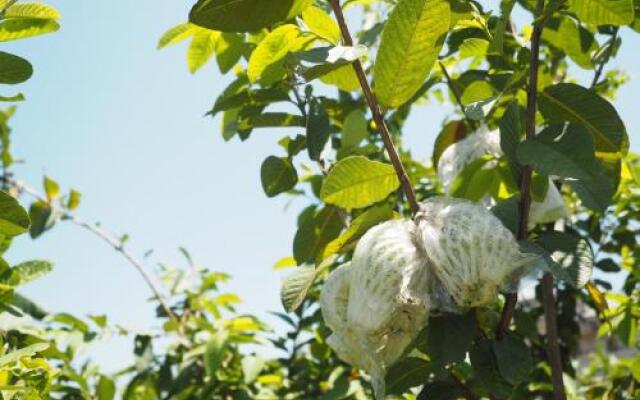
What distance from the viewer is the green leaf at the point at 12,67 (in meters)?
1.18

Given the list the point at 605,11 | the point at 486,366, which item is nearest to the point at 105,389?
the point at 486,366

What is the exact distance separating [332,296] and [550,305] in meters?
0.48

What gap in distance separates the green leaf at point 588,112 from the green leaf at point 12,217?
855 millimetres

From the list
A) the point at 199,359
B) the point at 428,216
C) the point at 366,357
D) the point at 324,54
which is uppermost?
the point at 324,54

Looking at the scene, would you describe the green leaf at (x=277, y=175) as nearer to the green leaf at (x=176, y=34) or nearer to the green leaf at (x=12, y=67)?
the green leaf at (x=176, y=34)

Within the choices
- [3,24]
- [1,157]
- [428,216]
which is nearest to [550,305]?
[428,216]

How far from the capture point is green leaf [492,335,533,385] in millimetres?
1157

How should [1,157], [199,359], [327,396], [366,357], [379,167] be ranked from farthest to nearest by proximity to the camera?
[1,157] → [199,359] → [327,396] → [379,167] → [366,357]

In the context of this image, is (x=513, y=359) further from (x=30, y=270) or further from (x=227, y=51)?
(x=30, y=270)

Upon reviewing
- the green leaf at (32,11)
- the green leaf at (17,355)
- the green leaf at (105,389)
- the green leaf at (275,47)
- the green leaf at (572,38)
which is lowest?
the green leaf at (105,389)

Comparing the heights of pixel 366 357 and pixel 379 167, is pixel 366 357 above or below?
below

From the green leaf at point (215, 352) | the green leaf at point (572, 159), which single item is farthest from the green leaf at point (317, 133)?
the green leaf at point (215, 352)

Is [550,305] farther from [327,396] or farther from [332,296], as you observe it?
[327,396]

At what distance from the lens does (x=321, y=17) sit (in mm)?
1251
